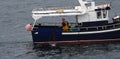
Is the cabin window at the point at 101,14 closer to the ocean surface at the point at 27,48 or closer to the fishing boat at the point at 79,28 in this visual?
the fishing boat at the point at 79,28

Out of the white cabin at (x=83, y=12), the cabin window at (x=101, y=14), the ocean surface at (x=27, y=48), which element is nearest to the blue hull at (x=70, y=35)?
the ocean surface at (x=27, y=48)

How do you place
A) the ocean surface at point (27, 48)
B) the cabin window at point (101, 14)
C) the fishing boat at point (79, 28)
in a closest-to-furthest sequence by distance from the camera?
the ocean surface at point (27, 48)
the fishing boat at point (79, 28)
the cabin window at point (101, 14)

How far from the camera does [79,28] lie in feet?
218

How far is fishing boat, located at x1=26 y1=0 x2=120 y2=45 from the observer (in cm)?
6644

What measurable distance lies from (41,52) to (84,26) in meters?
6.60

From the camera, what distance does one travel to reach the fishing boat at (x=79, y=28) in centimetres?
6644

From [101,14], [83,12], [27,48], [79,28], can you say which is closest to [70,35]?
[79,28]

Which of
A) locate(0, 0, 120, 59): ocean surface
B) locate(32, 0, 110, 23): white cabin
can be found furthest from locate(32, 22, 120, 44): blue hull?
locate(32, 0, 110, 23): white cabin

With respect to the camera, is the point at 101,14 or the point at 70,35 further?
the point at 101,14

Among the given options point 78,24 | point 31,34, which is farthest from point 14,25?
point 78,24

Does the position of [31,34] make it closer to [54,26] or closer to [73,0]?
[54,26]

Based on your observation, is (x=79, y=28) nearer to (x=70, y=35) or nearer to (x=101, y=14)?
(x=70, y=35)

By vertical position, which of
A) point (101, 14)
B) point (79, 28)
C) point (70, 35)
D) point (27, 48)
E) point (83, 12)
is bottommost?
point (27, 48)

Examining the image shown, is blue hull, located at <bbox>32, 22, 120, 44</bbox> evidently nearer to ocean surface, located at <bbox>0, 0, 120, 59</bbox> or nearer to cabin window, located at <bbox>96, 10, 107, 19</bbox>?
ocean surface, located at <bbox>0, 0, 120, 59</bbox>
